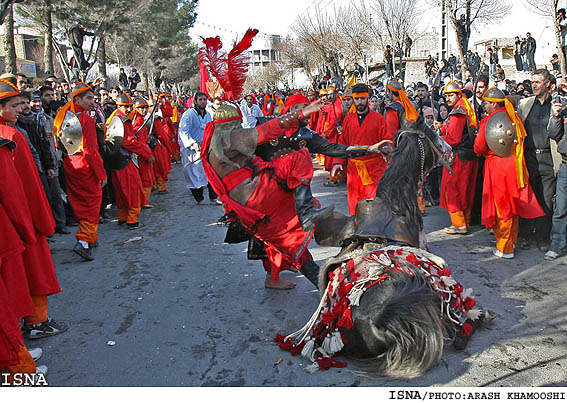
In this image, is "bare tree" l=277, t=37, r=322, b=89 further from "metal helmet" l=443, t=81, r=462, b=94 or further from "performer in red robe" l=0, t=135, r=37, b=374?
"performer in red robe" l=0, t=135, r=37, b=374

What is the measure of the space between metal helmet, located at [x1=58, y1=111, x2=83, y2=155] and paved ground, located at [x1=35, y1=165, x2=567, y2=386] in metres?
1.29

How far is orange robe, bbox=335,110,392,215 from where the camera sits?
534 centimetres

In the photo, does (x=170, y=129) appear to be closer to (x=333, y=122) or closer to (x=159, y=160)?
(x=159, y=160)

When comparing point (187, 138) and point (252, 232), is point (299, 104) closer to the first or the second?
point (252, 232)

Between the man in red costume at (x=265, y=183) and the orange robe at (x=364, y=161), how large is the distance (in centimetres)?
181

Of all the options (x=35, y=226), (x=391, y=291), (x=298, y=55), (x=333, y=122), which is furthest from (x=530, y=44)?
(x=298, y=55)

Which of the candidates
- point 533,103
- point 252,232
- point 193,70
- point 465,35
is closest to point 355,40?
point 465,35

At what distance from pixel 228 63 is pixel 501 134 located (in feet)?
9.61

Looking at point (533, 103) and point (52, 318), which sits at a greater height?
point (533, 103)

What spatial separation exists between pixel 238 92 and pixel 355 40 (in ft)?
89.8

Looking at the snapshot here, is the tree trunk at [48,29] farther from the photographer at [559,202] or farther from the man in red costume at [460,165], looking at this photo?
the photographer at [559,202]

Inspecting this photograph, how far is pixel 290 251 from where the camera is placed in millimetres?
3695

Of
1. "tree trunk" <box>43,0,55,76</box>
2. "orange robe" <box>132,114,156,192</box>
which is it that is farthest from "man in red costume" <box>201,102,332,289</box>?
"tree trunk" <box>43,0,55,76</box>

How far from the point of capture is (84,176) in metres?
5.25
